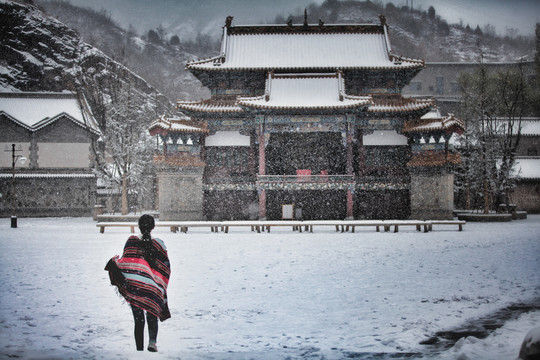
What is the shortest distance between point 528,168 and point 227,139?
94.7ft

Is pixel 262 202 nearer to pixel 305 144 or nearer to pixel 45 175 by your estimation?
pixel 305 144

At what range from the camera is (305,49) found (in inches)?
1348

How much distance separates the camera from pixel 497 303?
845 cm

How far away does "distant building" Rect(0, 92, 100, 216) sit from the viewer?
1597 inches

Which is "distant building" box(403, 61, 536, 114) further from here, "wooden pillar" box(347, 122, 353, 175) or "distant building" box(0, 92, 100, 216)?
"distant building" box(0, 92, 100, 216)

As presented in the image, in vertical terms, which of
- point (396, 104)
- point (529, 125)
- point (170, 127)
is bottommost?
point (170, 127)

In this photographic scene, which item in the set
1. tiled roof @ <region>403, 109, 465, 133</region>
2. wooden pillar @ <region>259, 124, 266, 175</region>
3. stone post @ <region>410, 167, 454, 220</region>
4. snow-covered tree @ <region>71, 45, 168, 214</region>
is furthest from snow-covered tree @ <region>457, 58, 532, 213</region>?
snow-covered tree @ <region>71, 45, 168, 214</region>

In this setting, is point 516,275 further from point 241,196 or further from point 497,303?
point 241,196

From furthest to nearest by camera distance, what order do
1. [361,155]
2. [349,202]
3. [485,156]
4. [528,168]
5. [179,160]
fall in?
[528,168], [485,156], [361,155], [179,160], [349,202]

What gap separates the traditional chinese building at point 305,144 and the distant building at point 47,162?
14733 mm

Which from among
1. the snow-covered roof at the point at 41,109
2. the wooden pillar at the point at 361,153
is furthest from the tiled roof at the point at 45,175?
the wooden pillar at the point at 361,153

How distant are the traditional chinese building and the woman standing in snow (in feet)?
74.3

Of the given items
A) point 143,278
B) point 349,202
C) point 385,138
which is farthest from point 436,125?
point 143,278

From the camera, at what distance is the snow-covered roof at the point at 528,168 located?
41237 millimetres
